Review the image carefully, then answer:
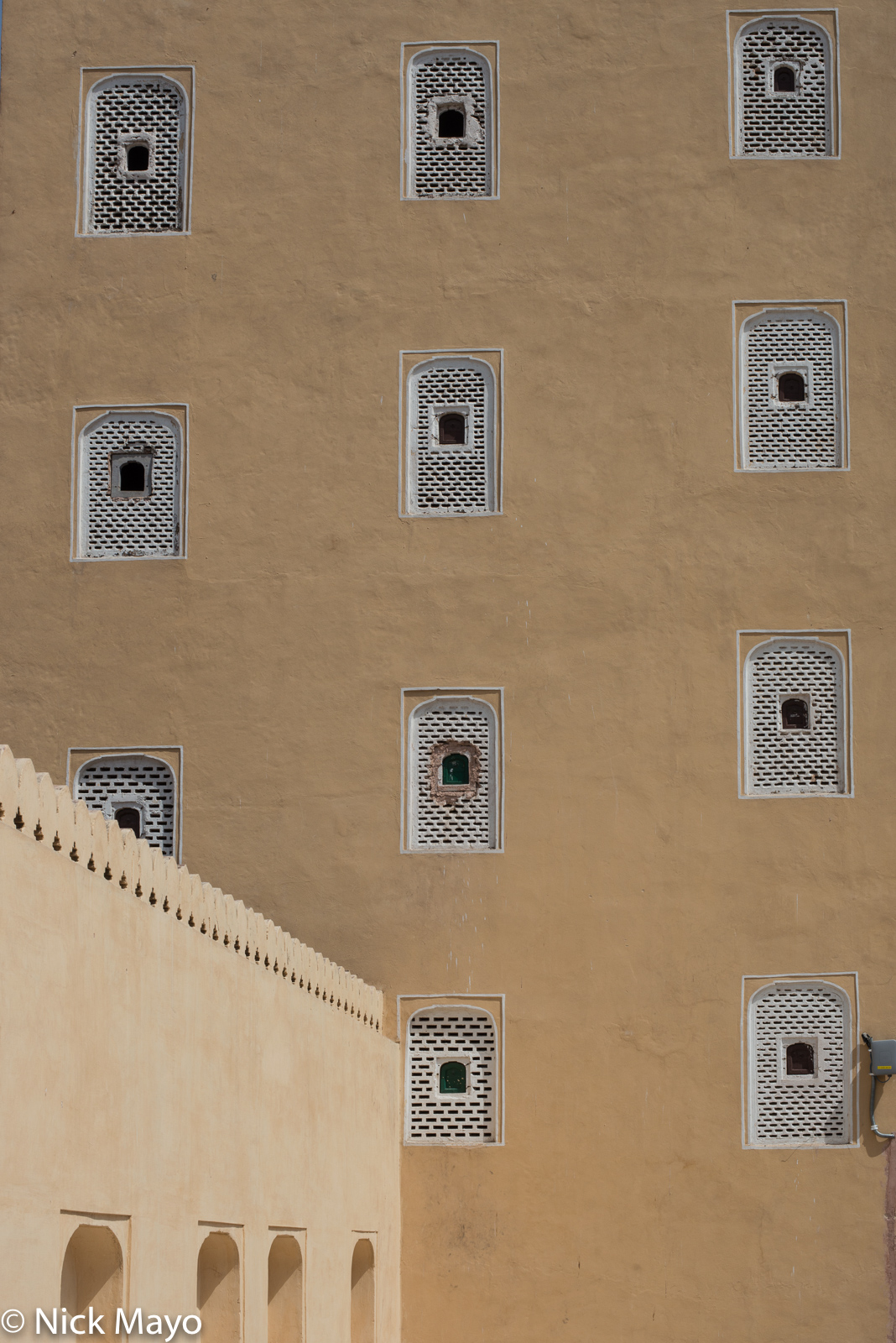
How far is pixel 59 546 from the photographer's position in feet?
35.3

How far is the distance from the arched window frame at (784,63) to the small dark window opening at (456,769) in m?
3.59

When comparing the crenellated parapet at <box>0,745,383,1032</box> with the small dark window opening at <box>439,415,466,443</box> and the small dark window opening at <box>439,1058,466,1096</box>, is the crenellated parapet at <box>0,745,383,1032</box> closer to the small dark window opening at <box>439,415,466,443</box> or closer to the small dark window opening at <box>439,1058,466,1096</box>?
the small dark window opening at <box>439,1058,466,1096</box>

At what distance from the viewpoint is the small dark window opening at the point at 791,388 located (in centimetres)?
1096

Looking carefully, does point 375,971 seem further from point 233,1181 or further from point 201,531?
point 233,1181

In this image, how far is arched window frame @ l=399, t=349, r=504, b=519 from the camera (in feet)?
35.4

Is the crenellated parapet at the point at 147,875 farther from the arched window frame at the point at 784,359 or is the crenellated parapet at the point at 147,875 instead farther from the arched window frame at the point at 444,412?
the arched window frame at the point at 784,359

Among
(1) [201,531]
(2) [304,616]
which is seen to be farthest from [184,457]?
(2) [304,616]

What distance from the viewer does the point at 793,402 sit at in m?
10.9

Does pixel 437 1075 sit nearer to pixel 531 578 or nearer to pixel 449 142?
pixel 531 578

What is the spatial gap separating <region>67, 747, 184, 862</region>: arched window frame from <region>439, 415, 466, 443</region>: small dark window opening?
217 centimetres

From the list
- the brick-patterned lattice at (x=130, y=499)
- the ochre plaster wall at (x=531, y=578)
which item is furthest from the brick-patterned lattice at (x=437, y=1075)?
the brick-patterned lattice at (x=130, y=499)

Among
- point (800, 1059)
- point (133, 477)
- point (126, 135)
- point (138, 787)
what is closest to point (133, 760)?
point (138, 787)

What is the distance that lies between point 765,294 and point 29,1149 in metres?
7.28

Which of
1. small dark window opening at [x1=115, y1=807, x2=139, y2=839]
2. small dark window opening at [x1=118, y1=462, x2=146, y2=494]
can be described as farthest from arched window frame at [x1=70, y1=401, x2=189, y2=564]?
small dark window opening at [x1=115, y1=807, x2=139, y2=839]
